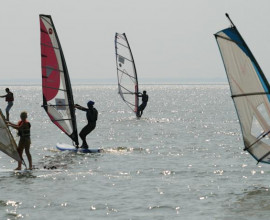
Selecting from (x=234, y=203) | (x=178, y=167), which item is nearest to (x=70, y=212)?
(x=234, y=203)

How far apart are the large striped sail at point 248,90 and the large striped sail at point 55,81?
925cm

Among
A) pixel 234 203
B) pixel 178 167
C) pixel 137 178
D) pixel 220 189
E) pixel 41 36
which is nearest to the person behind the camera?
pixel 234 203

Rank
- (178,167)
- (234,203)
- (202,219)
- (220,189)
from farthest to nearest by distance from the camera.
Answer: (178,167), (220,189), (234,203), (202,219)

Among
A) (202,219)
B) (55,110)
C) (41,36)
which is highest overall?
(41,36)

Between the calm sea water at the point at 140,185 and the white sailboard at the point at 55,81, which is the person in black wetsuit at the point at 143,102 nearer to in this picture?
the calm sea water at the point at 140,185

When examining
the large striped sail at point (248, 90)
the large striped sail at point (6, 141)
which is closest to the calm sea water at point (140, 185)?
the large striped sail at point (6, 141)

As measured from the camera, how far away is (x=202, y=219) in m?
13.5

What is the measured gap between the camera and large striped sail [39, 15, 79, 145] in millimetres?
24047

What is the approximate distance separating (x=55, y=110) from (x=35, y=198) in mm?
9266

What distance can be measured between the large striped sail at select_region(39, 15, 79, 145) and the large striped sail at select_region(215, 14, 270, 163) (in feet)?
30.3

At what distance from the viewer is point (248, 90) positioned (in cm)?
1561

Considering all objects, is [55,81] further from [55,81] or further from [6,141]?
[6,141]

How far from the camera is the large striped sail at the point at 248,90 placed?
→ 1523 cm

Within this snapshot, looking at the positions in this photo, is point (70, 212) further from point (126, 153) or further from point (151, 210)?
point (126, 153)
